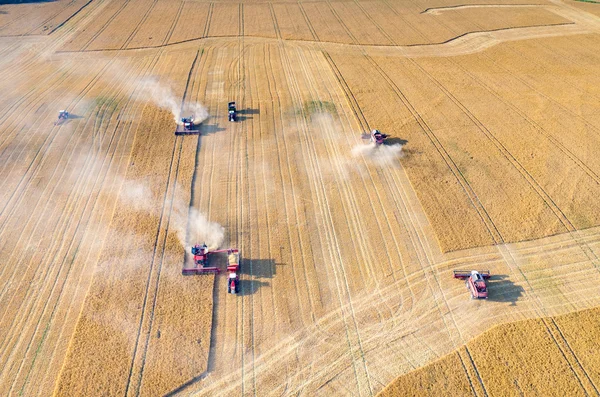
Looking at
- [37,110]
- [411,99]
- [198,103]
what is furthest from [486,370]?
[37,110]

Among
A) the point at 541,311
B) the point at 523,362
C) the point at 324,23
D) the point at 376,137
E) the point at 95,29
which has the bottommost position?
the point at 523,362

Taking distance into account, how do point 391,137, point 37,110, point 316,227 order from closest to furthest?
point 316,227 → point 391,137 → point 37,110

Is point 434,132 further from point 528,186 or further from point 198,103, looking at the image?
point 198,103

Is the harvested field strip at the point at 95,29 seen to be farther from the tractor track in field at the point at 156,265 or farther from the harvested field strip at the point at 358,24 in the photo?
the harvested field strip at the point at 358,24

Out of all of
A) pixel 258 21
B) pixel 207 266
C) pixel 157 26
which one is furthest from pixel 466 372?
pixel 157 26

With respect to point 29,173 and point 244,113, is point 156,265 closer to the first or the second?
point 29,173

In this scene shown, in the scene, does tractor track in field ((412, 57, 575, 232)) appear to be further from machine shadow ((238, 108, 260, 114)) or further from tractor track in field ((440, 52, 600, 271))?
machine shadow ((238, 108, 260, 114))
